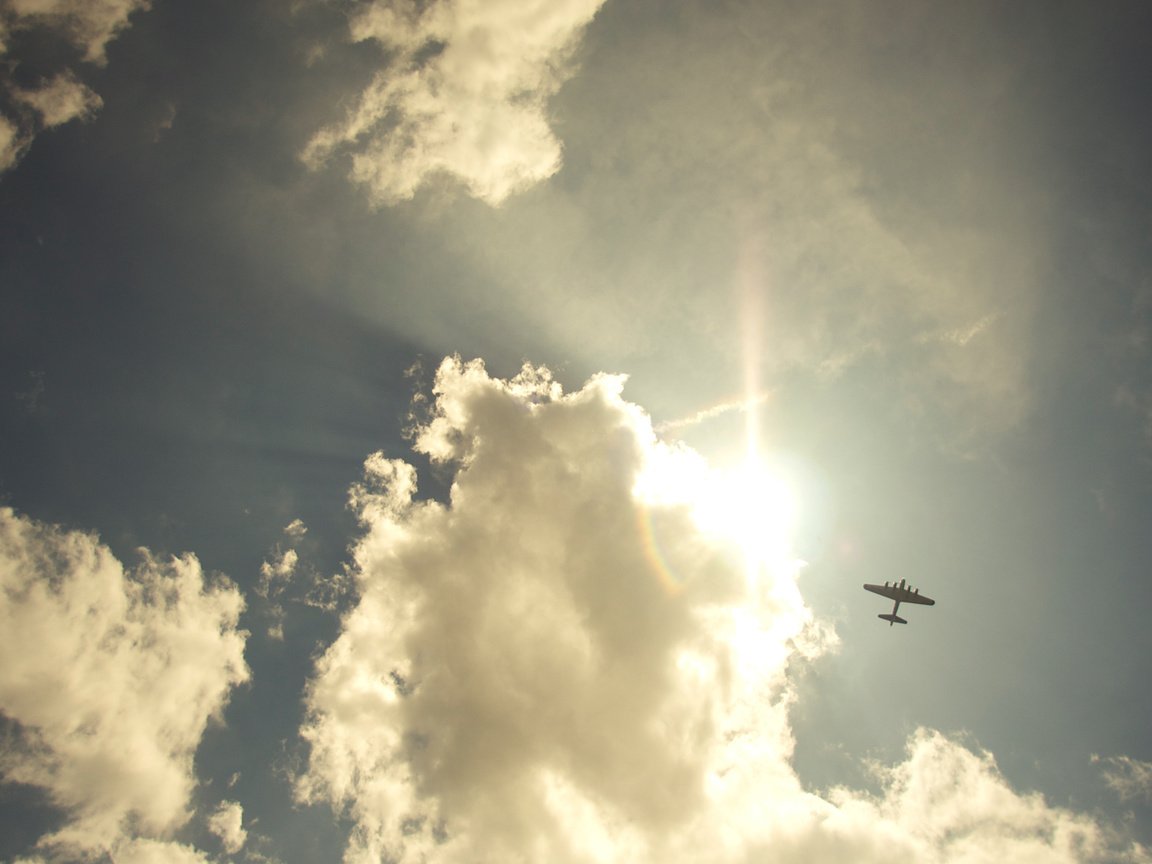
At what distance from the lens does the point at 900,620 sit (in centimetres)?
7225
